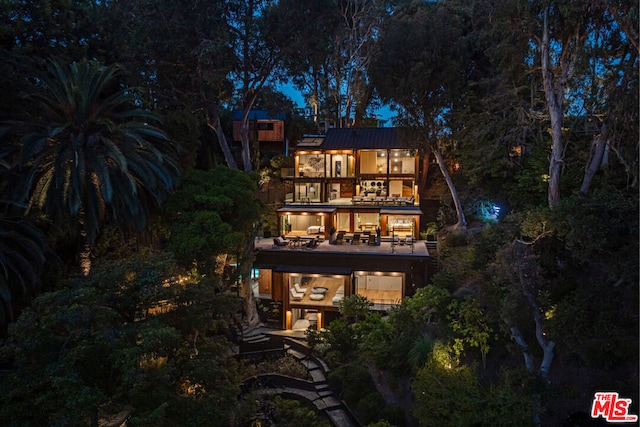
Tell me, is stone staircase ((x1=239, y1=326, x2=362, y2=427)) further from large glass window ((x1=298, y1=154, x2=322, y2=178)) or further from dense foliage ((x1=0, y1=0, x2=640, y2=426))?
large glass window ((x1=298, y1=154, x2=322, y2=178))

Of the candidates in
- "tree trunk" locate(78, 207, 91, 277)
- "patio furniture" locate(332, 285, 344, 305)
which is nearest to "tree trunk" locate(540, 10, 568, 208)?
"patio furniture" locate(332, 285, 344, 305)

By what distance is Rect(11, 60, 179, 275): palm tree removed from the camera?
12266 mm

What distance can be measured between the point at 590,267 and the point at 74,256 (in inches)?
708

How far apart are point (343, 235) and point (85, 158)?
12677mm

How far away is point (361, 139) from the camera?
2666 centimetres

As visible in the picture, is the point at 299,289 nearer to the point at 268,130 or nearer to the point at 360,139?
the point at 360,139

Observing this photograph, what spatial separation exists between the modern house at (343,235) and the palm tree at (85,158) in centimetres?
679

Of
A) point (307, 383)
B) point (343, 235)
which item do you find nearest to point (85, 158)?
point (307, 383)

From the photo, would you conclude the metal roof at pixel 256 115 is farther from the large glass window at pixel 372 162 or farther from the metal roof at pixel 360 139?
the large glass window at pixel 372 162

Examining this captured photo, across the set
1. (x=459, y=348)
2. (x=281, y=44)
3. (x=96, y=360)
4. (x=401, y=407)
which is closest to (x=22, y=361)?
(x=96, y=360)

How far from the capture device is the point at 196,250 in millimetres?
13680

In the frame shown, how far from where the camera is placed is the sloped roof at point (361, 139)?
25.7 metres

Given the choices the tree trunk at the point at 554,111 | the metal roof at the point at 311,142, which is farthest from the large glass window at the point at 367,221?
the tree trunk at the point at 554,111

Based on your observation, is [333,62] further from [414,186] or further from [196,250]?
[196,250]
